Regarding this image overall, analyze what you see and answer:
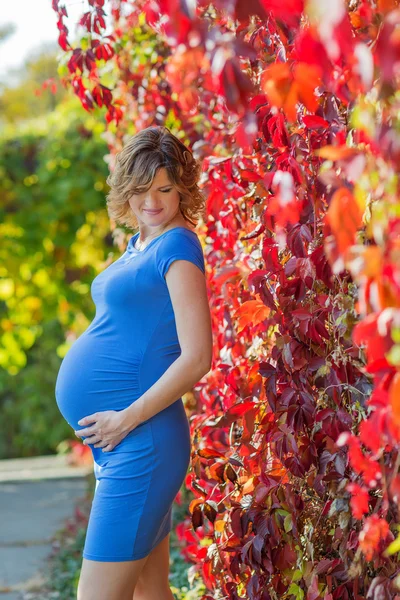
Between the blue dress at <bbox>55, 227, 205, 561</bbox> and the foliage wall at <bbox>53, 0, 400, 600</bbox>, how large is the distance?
0.13 metres

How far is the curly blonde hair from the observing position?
6.16 ft

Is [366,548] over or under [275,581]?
over

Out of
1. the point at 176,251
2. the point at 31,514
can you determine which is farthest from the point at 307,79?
the point at 31,514

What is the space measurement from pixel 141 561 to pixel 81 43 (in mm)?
1663

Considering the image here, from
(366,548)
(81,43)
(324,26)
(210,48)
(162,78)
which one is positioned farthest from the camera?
(162,78)

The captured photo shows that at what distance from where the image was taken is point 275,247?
5.37 feet

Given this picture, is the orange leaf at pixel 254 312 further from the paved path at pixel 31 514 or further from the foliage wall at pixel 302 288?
the paved path at pixel 31 514

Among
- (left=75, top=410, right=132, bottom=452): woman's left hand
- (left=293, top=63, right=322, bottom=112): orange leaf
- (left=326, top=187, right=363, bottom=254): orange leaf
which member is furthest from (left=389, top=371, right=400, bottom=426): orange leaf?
(left=75, top=410, right=132, bottom=452): woman's left hand

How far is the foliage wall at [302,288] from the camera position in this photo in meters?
0.88

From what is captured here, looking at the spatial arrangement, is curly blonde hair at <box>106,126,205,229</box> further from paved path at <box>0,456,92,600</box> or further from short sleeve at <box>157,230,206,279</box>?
paved path at <box>0,456,92,600</box>

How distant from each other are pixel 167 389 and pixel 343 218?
953 millimetres

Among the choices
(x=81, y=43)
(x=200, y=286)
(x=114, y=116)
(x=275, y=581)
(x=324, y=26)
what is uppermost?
(x=81, y=43)

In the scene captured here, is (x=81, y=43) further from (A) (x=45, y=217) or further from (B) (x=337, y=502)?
(A) (x=45, y=217)

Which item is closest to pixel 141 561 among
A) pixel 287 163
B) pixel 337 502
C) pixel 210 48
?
pixel 337 502
